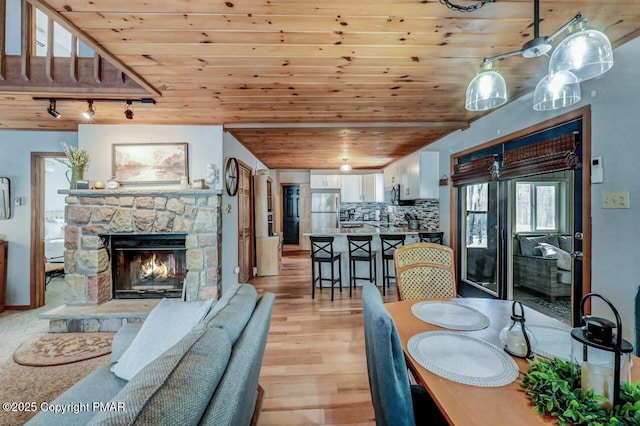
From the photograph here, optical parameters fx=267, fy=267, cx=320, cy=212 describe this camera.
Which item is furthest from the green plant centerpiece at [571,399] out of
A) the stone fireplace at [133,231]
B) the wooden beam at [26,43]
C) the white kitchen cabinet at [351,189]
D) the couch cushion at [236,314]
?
the white kitchen cabinet at [351,189]

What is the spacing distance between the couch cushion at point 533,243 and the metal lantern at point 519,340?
225cm

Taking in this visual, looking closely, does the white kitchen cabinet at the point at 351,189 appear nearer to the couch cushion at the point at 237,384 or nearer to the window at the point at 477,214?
the window at the point at 477,214

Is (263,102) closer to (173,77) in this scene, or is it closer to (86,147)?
(173,77)

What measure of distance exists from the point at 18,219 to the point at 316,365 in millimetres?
4281

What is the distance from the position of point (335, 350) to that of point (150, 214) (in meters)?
2.64

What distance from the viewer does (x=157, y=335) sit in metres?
1.43

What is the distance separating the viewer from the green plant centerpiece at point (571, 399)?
704 mm

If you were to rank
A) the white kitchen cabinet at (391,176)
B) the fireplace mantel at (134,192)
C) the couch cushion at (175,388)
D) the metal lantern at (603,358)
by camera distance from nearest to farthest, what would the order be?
1. the couch cushion at (175,388)
2. the metal lantern at (603,358)
3. the fireplace mantel at (134,192)
4. the white kitchen cabinet at (391,176)

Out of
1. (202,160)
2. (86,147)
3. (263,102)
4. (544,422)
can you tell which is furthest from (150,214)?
(544,422)

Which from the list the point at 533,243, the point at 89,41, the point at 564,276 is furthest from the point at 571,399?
the point at 89,41

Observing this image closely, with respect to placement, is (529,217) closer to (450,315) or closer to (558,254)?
(558,254)

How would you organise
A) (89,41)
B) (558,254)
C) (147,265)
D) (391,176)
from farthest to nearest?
(391,176), (147,265), (558,254), (89,41)

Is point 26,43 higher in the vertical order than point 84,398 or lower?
higher

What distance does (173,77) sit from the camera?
2299 millimetres
